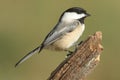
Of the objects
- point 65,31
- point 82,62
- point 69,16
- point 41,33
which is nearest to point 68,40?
point 65,31

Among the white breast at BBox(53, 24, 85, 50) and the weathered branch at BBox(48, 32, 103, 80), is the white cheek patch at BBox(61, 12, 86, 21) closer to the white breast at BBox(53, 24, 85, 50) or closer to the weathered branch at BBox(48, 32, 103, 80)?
the white breast at BBox(53, 24, 85, 50)

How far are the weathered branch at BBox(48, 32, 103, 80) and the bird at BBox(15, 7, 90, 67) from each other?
90 centimetres

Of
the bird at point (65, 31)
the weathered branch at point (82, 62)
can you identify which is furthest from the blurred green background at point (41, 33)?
the weathered branch at point (82, 62)

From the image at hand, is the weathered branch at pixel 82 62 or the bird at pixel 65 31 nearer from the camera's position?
the weathered branch at pixel 82 62

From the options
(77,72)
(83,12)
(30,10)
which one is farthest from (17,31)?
(77,72)

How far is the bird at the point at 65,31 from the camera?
5.23 m

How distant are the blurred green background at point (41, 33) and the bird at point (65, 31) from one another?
2068 millimetres

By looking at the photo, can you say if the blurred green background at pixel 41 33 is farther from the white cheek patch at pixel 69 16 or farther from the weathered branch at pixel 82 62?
the weathered branch at pixel 82 62

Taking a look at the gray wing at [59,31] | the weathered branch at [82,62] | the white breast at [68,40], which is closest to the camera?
the weathered branch at [82,62]

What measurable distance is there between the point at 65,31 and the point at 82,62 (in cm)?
108

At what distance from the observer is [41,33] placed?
8969 millimetres
